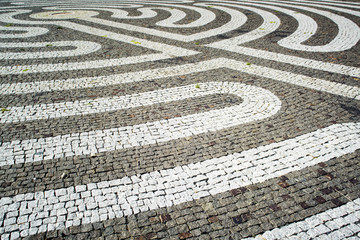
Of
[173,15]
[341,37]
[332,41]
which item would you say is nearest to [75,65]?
[173,15]

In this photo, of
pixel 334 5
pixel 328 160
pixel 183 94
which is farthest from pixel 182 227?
pixel 334 5

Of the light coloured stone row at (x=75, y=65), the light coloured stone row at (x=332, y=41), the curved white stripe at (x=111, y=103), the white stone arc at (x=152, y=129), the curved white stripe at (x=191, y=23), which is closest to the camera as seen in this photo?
the white stone arc at (x=152, y=129)

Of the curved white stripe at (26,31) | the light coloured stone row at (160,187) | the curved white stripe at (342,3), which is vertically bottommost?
the light coloured stone row at (160,187)

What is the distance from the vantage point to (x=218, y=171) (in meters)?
4.04

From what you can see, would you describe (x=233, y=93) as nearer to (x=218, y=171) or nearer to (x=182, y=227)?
(x=218, y=171)

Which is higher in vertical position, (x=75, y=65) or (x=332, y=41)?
(x=332, y=41)

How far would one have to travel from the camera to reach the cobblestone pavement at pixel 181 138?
11.0 ft

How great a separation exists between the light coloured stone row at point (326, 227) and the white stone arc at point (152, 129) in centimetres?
204

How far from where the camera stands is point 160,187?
149 inches

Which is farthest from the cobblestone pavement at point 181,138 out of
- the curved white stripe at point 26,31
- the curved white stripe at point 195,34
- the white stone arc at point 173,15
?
the white stone arc at point 173,15

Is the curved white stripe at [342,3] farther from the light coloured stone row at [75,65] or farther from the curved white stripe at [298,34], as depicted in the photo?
the light coloured stone row at [75,65]

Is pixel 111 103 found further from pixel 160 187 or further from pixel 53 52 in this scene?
pixel 53 52

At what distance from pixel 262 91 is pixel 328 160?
7.67ft

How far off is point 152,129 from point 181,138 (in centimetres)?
52
